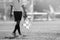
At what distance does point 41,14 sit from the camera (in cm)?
475

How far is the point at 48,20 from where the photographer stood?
475 centimetres

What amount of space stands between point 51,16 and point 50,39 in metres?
2.73

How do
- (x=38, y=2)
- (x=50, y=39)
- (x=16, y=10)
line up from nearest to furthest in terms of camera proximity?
(x=50, y=39), (x=16, y=10), (x=38, y=2)

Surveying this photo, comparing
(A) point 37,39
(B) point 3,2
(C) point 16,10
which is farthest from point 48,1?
(A) point 37,39

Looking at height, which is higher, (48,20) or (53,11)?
(53,11)

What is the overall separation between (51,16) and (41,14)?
16.8 inches

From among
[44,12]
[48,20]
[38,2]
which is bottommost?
[48,20]

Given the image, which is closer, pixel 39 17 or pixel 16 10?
pixel 16 10

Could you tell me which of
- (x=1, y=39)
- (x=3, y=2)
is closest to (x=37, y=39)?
(x=1, y=39)

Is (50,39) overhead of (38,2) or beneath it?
beneath

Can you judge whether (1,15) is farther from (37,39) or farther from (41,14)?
(37,39)

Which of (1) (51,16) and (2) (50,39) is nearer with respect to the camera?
(2) (50,39)

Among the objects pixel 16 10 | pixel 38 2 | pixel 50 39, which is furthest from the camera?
pixel 38 2

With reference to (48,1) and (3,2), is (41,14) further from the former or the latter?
(3,2)
